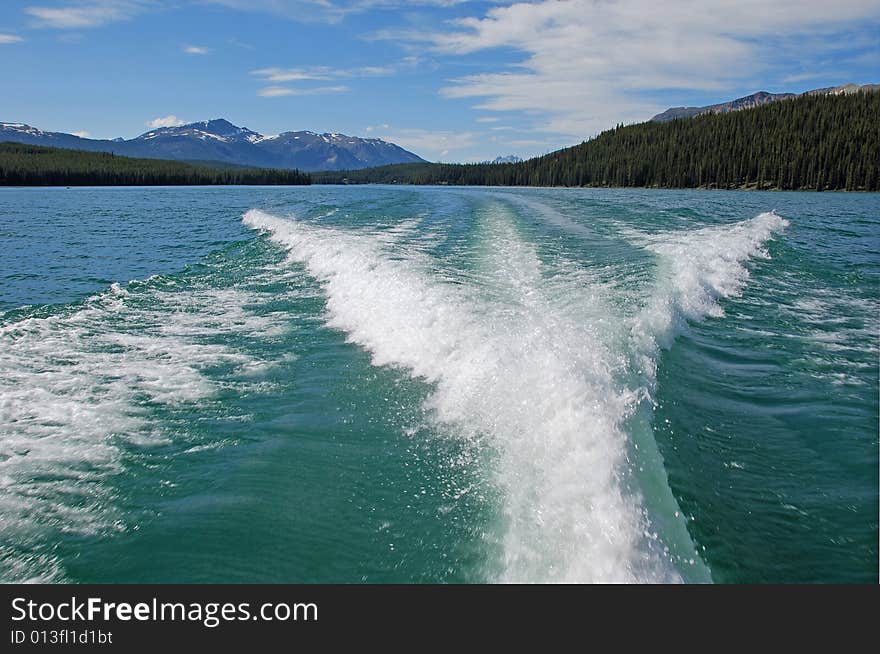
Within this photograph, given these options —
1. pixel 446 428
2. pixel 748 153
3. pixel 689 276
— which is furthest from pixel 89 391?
pixel 748 153

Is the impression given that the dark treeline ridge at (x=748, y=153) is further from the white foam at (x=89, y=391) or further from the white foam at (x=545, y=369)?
the white foam at (x=89, y=391)

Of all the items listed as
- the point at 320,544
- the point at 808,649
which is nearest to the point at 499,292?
the point at 320,544

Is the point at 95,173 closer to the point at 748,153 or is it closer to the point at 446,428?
the point at 748,153

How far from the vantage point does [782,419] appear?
600cm

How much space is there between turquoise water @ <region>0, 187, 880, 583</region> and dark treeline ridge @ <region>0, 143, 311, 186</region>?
378ft

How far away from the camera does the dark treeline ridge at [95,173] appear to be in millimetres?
102625

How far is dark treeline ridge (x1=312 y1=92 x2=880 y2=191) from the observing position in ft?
252

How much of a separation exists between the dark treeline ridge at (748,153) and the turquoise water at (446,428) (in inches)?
3239

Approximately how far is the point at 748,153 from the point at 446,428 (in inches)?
3994

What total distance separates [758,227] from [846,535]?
1962cm

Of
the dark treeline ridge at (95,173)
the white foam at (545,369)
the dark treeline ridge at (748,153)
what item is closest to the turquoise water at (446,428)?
the white foam at (545,369)

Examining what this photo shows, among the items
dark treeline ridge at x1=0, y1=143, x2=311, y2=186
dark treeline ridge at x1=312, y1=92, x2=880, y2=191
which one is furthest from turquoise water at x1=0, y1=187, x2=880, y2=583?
dark treeline ridge at x1=0, y1=143, x2=311, y2=186

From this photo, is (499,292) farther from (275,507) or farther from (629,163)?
(629,163)

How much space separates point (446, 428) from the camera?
5789 millimetres
